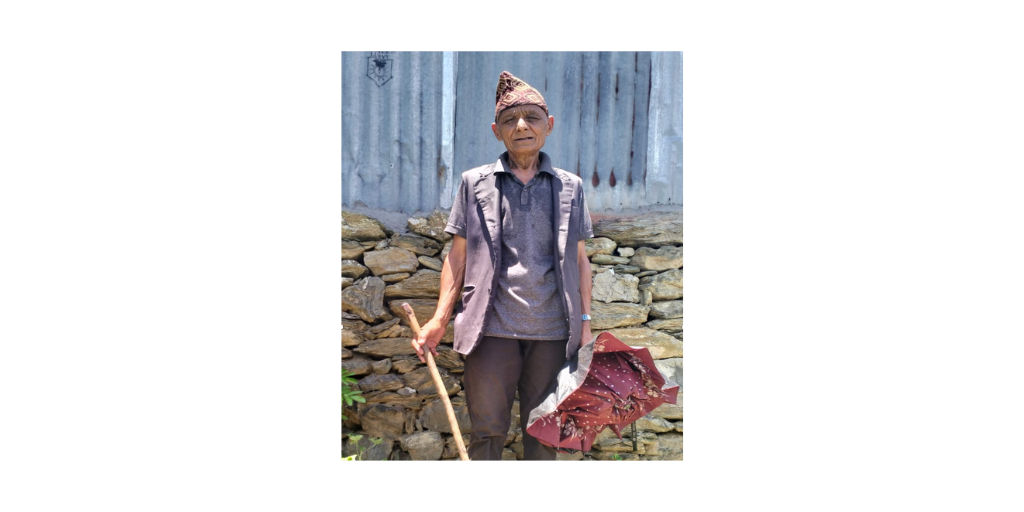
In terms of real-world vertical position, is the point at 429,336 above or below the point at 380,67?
below

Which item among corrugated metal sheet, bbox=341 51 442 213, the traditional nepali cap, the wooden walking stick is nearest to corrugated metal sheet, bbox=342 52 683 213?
corrugated metal sheet, bbox=341 51 442 213

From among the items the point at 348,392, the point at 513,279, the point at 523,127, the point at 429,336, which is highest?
the point at 523,127

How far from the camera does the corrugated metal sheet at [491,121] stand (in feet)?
11.2

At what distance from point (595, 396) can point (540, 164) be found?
107 centimetres

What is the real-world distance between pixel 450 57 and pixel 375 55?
0.34m

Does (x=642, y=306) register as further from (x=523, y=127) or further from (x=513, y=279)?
(x=523, y=127)

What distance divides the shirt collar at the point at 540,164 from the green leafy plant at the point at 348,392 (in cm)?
122

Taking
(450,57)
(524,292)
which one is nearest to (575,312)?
(524,292)

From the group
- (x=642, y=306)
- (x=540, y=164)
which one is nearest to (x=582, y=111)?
(x=540, y=164)

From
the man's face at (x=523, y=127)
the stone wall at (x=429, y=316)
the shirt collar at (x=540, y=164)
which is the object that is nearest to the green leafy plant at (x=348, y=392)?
the stone wall at (x=429, y=316)

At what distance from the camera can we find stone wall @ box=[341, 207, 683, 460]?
3.59 meters

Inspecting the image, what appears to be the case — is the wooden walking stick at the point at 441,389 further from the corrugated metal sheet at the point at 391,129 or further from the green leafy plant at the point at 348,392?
the corrugated metal sheet at the point at 391,129

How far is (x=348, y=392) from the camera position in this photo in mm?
3549

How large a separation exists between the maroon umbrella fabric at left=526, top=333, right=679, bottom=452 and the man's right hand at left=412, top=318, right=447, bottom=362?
0.54 meters
